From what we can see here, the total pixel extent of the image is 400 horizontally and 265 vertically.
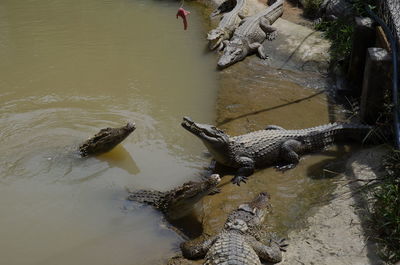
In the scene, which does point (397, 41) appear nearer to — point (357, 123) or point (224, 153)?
point (357, 123)

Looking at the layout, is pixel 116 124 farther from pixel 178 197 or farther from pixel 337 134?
pixel 337 134

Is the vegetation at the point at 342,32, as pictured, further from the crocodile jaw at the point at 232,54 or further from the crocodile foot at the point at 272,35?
the crocodile jaw at the point at 232,54

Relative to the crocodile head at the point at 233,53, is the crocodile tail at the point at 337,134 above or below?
above

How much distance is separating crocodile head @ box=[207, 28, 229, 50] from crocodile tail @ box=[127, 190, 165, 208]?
478 centimetres

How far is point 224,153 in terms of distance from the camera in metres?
5.60

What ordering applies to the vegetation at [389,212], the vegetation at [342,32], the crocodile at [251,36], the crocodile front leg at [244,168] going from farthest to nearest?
the crocodile at [251,36] → the vegetation at [342,32] → the crocodile front leg at [244,168] → the vegetation at [389,212]

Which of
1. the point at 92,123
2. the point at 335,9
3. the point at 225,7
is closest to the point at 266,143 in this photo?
the point at 92,123

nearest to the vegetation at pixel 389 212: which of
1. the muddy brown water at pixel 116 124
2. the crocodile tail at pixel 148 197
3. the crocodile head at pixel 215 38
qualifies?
the muddy brown water at pixel 116 124

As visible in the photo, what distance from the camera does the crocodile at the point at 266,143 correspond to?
5.53 metres

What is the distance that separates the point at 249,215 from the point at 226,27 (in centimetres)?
645

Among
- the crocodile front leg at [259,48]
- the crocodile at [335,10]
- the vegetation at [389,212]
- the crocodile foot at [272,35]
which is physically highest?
the crocodile at [335,10]

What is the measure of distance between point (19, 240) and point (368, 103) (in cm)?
420

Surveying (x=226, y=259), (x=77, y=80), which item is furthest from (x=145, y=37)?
(x=226, y=259)

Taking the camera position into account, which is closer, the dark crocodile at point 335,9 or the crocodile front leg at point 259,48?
the dark crocodile at point 335,9
